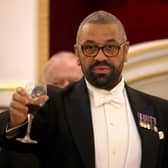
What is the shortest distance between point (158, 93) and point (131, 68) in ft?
0.61

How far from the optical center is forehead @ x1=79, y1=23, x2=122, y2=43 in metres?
1.39

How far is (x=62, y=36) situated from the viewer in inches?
109

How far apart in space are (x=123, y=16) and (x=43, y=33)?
15.8 inches

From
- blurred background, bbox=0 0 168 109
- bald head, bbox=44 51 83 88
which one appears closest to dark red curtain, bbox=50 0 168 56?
blurred background, bbox=0 0 168 109

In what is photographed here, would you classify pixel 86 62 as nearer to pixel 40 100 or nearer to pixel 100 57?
pixel 100 57

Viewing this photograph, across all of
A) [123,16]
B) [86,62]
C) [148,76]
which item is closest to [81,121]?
[86,62]

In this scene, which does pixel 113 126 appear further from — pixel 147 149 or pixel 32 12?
pixel 32 12

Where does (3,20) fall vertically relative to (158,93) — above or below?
above

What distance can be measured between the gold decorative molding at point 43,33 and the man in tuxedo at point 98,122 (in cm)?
126

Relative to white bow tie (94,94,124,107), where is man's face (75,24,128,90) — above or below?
above

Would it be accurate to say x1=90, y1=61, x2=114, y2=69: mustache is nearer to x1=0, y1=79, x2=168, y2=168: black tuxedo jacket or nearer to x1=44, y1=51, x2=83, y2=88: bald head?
x1=0, y1=79, x2=168, y2=168: black tuxedo jacket

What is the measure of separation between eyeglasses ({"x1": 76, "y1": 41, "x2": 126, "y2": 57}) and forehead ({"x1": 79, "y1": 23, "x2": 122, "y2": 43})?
0.02 metres

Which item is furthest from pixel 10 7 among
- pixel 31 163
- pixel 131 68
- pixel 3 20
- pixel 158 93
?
pixel 31 163

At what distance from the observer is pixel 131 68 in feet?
8.83
